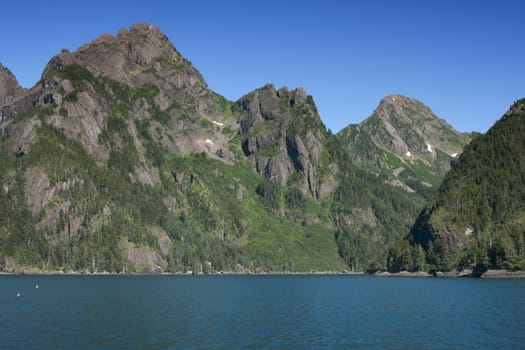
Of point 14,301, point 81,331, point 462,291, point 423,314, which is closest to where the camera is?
point 81,331

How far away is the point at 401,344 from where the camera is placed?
2894 inches

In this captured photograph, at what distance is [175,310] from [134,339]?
34050 mm

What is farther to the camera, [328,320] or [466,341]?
[328,320]

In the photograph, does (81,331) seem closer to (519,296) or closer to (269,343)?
(269,343)

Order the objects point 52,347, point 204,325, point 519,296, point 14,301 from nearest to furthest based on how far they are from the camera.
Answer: point 52,347
point 204,325
point 14,301
point 519,296

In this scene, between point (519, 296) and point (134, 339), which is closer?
point (134, 339)

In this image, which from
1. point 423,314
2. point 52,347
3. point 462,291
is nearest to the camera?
point 52,347

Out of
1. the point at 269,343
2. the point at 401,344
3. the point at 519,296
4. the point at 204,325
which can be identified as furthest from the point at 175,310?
the point at 519,296

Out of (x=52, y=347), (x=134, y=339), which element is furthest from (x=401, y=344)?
(x=52, y=347)

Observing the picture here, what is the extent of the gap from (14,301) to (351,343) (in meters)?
Result: 81.2

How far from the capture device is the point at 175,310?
356 feet

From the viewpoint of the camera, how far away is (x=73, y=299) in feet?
429

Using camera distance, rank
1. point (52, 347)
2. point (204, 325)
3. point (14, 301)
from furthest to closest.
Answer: point (14, 301), point (204, 325), point (52, 347)

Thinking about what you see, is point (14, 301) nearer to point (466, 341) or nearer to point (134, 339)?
point (134, 339)
